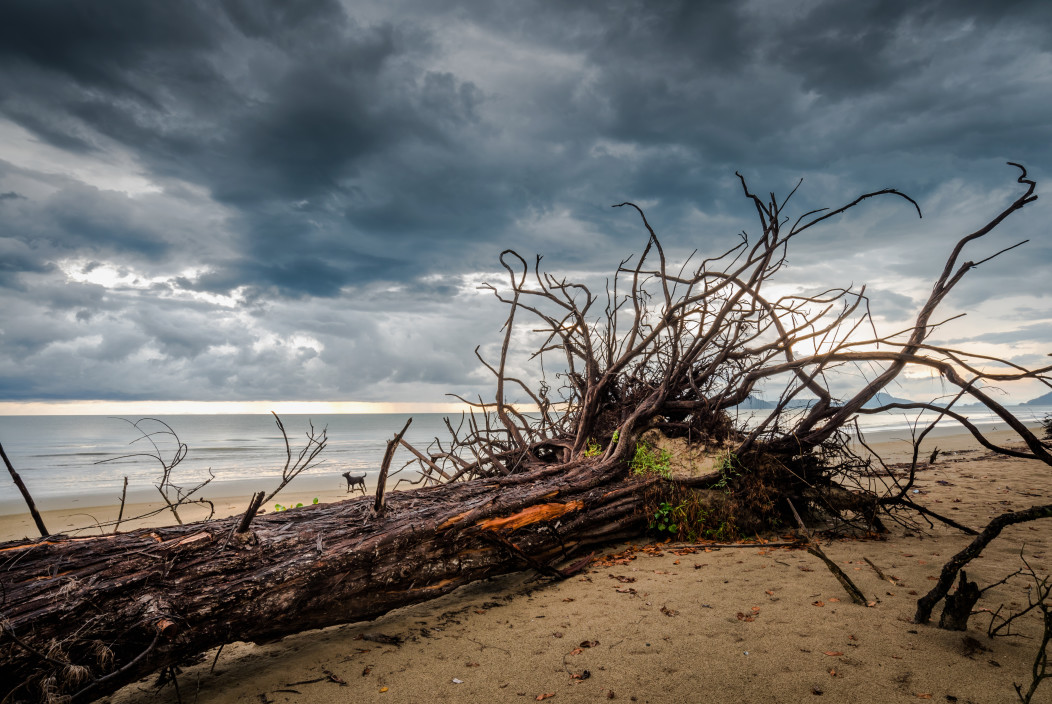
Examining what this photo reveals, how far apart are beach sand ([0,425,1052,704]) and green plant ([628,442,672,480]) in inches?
36.5

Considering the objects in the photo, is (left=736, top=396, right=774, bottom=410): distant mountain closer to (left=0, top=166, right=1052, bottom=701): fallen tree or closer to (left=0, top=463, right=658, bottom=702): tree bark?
(left=0, top=166, right=1052, bottom=701): fallen tree

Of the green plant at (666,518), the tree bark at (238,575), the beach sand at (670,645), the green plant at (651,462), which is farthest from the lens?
the green plant at (651,462)

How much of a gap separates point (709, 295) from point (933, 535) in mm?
3160

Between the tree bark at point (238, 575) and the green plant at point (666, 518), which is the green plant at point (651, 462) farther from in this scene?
the tree bark at point (238, 575)

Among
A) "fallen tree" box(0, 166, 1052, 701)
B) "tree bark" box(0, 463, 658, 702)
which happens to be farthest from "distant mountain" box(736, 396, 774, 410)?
"tree bark" box(0, 463, 658, 702)

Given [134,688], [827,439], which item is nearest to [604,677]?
[134,688]

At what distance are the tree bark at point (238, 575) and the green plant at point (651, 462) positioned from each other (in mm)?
1089

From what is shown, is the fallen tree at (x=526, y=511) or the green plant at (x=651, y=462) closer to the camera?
the fallen tree at (x=526, y=511)

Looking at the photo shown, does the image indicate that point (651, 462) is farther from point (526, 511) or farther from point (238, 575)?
point (238, 575)

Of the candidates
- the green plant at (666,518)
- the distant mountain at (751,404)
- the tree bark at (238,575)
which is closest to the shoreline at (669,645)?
the tree bark at (238,575)

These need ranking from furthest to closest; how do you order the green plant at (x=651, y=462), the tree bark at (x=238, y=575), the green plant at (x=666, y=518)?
1. the green plant at (x=651, y=462)
2. the green plant at (x=666, y=518)
3. the tree bark at (x=238, y=575)

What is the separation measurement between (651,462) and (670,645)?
2.41 metres

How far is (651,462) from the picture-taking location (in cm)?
543

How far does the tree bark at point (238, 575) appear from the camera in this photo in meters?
2.42
